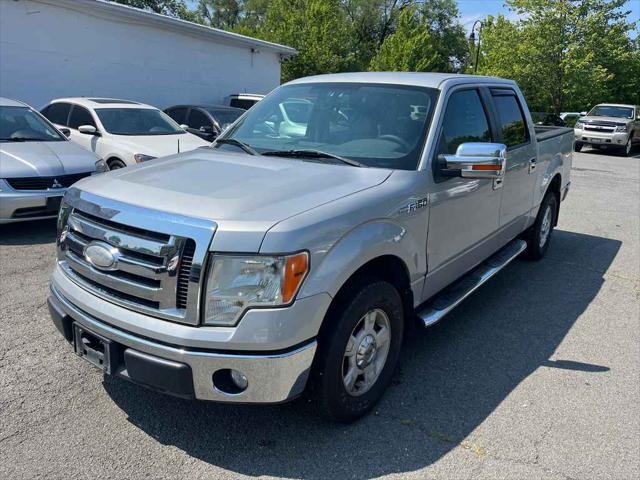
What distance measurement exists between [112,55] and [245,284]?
531 inches

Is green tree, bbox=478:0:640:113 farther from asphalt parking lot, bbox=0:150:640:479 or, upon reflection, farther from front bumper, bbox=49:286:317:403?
front bumper, bbox=49:286:317:403

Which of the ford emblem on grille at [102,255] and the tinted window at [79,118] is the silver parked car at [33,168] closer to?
the tinted window at [79,118]

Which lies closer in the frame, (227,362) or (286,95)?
(227,362)

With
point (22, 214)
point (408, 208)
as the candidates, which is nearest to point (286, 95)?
point (408, 208)

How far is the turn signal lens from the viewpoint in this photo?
251 cm

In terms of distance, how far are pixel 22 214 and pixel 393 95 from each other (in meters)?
4.53

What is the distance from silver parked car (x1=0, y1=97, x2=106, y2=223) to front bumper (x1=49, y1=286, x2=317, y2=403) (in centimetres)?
429

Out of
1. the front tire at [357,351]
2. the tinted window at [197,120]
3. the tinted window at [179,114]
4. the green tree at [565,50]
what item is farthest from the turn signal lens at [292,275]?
the green tree at [565,50]

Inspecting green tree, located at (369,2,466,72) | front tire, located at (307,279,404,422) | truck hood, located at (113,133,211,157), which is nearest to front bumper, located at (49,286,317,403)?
front tire, located at (307,279,404,422)

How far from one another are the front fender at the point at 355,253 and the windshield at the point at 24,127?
6.05 metres

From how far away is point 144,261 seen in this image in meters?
2.63

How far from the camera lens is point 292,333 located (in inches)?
100

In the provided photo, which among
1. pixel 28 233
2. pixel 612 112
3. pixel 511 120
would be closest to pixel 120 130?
pixel 28 233

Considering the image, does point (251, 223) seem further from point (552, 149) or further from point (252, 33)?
point (252, 33)
